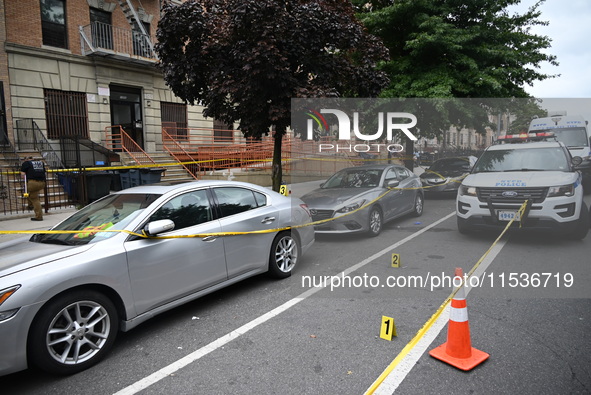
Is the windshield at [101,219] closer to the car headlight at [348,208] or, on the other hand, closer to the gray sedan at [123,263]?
the gray sedan at [123,263]

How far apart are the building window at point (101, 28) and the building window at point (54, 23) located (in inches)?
38.2

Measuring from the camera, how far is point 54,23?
47.4 ft

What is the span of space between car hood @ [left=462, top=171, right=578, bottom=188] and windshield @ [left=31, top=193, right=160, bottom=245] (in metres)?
5.24

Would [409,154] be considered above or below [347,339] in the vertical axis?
above

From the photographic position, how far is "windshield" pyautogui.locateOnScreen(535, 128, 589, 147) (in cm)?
1330

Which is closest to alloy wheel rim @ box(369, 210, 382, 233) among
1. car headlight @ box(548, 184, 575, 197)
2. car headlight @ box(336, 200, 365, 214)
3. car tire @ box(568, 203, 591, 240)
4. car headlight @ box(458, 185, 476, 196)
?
car headlight @ box(336, 200, 365, 214)

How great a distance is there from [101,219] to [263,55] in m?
4.31

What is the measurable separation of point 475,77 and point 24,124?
1462 cm

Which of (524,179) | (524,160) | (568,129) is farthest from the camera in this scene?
(568,129)

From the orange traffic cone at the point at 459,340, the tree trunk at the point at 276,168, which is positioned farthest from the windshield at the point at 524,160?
the orange traffic cone at the point at 459,340

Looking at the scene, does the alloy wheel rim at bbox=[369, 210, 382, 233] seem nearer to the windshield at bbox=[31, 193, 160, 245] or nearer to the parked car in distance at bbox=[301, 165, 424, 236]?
the parked car in distance at bbox=[301, 165, 424, 236]

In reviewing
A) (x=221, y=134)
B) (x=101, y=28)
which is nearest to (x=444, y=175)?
(x=221, y=134)

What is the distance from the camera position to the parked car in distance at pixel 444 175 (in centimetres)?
880

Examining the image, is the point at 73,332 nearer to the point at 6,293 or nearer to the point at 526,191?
the point at 6,293
